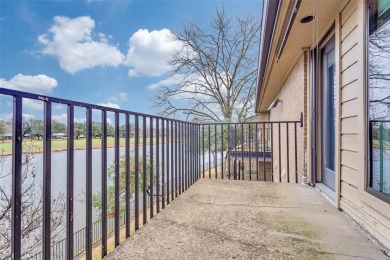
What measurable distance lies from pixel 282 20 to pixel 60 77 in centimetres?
1969

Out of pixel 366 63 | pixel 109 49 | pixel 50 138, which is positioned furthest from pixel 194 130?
pixel 109 49

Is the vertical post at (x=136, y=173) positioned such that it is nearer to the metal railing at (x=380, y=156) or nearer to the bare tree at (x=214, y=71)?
the metal railing at (x=380, y=156)

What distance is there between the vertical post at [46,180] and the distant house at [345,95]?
6.15ft

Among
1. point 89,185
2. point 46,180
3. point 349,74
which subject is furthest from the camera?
point 349,74

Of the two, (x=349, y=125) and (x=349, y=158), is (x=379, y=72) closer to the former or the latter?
(x=349, y=125)

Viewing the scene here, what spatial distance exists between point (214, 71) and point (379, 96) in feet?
46.8

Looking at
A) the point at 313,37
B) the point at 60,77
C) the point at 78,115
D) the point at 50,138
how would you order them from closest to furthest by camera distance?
the point at 50,138, the point at 78,115, the point at 313,37, the point at 60,77

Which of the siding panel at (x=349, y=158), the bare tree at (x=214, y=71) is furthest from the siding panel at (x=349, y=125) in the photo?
the bare tree at (x=214, y=71)

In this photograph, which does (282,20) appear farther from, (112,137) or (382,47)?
(112,137)

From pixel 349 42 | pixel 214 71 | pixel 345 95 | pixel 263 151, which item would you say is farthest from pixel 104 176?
pixel 214 71

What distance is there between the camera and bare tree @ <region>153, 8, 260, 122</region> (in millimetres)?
15016

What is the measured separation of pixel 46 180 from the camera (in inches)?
43.7

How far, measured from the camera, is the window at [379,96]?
152cm

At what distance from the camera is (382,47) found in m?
1.57
